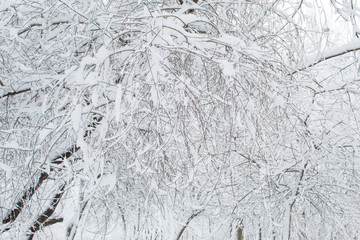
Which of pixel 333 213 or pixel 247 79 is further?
pixel 333 213

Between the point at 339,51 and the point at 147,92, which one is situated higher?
the point at 339,51

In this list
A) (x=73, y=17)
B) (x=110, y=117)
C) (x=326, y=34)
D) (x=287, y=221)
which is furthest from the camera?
(x=287, y=221)

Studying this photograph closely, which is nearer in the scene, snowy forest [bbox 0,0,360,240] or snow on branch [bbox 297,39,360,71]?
snowy forest [bbox 0,0,360,240]

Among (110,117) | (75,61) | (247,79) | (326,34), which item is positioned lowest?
(110,117)

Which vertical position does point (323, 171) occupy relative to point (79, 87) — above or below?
above

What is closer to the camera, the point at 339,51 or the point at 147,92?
the point at 147,92

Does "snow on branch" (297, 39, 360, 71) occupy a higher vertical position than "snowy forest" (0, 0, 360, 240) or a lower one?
higher

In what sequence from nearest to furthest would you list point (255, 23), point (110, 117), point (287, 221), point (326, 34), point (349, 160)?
1. point (110, 117)
2. point (326, 34)
3. point (255, 23)
4. point (287, 221)
5. point (349, 160)

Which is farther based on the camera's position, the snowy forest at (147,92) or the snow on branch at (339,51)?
the snow on branch at (339,51)

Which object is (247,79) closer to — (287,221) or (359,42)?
(359,42)

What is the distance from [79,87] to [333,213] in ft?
18.4

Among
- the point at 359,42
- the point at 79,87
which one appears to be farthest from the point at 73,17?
the point at 359,42

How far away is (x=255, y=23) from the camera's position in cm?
285

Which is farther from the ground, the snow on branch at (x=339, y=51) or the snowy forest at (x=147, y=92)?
the snow on branch at (x=339, y=51)
